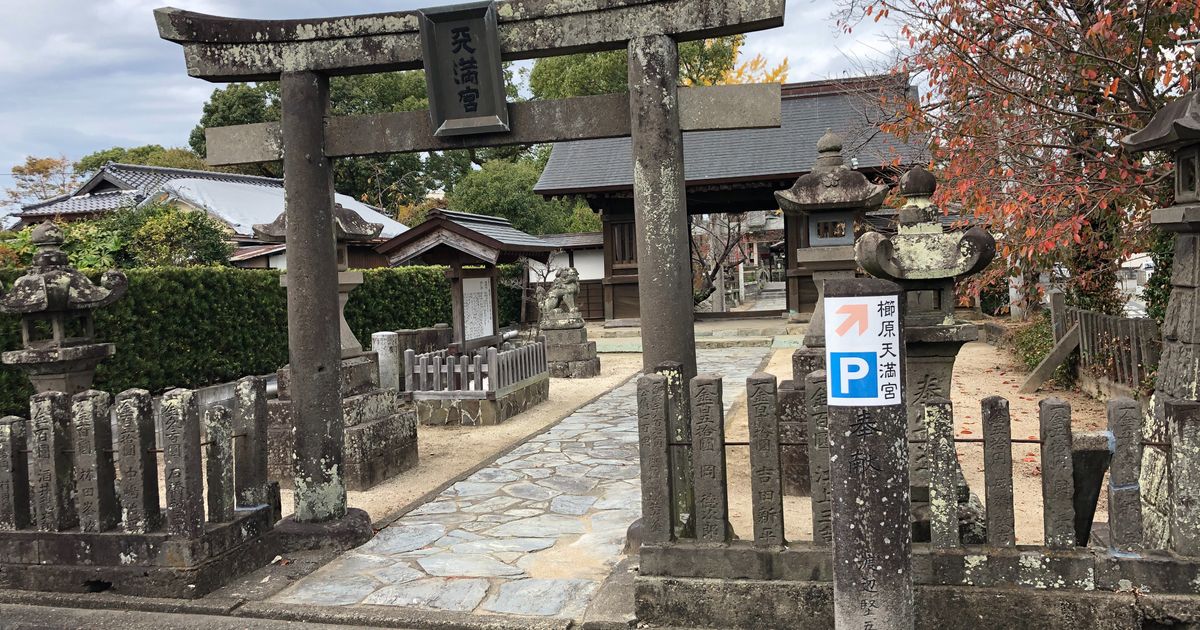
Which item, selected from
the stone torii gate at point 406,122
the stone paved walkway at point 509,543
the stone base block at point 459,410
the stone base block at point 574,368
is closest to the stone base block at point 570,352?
the stone base block at point 574,368

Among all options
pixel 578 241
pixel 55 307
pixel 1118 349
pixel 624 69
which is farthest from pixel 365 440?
pixel 624 69

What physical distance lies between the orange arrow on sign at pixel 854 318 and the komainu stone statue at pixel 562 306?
12.3 metres

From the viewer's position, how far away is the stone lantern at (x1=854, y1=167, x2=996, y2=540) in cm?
446

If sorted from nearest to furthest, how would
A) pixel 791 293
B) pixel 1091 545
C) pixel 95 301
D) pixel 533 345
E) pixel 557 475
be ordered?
pixel 1091 545 < pixel 95 301 < pixel 557 475 < pixel 533 345 < pixel 791 293

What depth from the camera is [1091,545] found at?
3.84 metres

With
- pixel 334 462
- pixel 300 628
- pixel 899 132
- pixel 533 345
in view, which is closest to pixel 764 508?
pixel 300 628

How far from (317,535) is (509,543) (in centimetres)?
133

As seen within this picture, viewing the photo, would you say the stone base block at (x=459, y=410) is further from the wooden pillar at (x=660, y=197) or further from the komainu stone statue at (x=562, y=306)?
the wooden pillar at (x=660, y=197)

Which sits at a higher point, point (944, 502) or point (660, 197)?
point (660, 197)

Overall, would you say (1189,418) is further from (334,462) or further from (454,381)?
(454,381)

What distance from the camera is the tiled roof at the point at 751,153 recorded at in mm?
20453

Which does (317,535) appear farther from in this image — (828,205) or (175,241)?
(175,241)

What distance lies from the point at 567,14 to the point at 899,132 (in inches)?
211

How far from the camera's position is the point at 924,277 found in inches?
178
